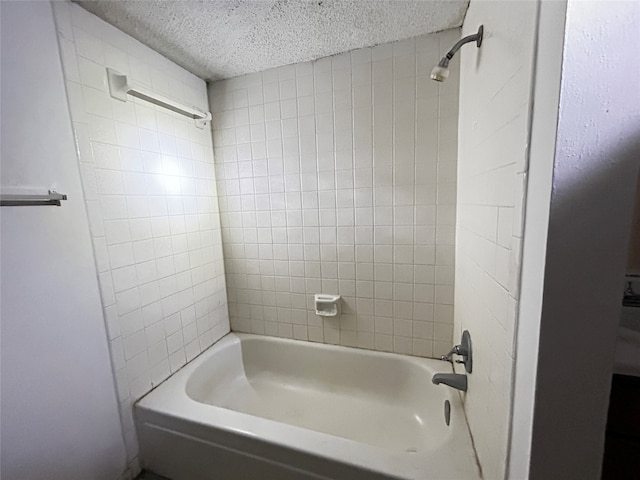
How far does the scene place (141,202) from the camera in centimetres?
136

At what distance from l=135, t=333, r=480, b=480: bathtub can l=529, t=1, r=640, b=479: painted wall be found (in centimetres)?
68

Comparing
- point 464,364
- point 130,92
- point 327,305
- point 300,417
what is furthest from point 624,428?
point 130,92

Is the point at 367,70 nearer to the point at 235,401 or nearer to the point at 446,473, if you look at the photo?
the point at 446,473

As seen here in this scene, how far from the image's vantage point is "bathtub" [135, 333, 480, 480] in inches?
41.1

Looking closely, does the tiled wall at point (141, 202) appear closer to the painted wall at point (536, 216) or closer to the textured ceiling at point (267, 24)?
the textured ceiling at point (267, 24)

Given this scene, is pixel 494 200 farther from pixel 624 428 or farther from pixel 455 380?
pixel 455 380

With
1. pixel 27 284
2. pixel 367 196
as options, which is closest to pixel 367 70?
pixel 367 196

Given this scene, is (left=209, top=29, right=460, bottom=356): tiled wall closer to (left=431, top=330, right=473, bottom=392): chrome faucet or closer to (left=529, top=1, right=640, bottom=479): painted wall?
(left=431, top=330, right=473, bottom=392): chrome faucet

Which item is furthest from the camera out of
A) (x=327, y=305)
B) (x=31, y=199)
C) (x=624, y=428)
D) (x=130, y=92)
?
(x=327, y=305)

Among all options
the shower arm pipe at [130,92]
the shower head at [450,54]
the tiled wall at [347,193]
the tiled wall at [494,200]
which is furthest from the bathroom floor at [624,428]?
the shower arm pipe at [130,92]

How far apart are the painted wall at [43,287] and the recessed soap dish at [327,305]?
1.12m

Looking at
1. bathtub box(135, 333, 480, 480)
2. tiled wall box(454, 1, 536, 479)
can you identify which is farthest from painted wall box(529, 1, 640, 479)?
bathtub box(135, 333, 480, 480)

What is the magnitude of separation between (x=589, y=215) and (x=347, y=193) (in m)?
1.22

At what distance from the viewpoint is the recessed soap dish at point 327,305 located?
5.72 feet
